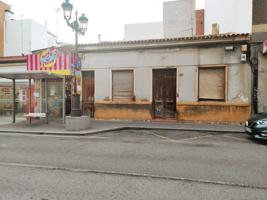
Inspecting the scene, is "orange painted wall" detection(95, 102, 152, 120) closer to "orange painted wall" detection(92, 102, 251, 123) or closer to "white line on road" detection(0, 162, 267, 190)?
"orange painted wall" detection(92, 102, 251, 123)

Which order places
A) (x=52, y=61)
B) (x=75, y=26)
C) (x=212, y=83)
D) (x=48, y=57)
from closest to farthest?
(x=75, y=26) < (x=212, y=83) < (x=52, y=61) < (x=48, y=57)

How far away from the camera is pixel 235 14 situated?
1709cm

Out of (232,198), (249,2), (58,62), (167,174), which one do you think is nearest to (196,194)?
(232,198)

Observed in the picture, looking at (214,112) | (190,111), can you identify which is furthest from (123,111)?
(214,112)

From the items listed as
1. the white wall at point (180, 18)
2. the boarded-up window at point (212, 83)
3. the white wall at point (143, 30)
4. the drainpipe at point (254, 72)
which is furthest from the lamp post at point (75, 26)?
the white wall at point (143, 30)

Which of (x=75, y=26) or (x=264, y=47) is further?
(x=264, y=47)

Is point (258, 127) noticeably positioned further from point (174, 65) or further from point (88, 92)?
point (88, 92)

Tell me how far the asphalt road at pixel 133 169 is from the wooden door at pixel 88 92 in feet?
18.8

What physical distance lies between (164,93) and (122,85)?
8.05 ft

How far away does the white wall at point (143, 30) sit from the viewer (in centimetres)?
3016

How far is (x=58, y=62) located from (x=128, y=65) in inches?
166

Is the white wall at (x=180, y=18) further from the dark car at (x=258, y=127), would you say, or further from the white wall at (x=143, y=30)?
the dark car at (x=258, y=127)

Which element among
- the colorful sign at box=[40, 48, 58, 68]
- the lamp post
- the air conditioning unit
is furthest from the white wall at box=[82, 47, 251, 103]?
the lamp post

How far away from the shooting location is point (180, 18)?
79.1ft
